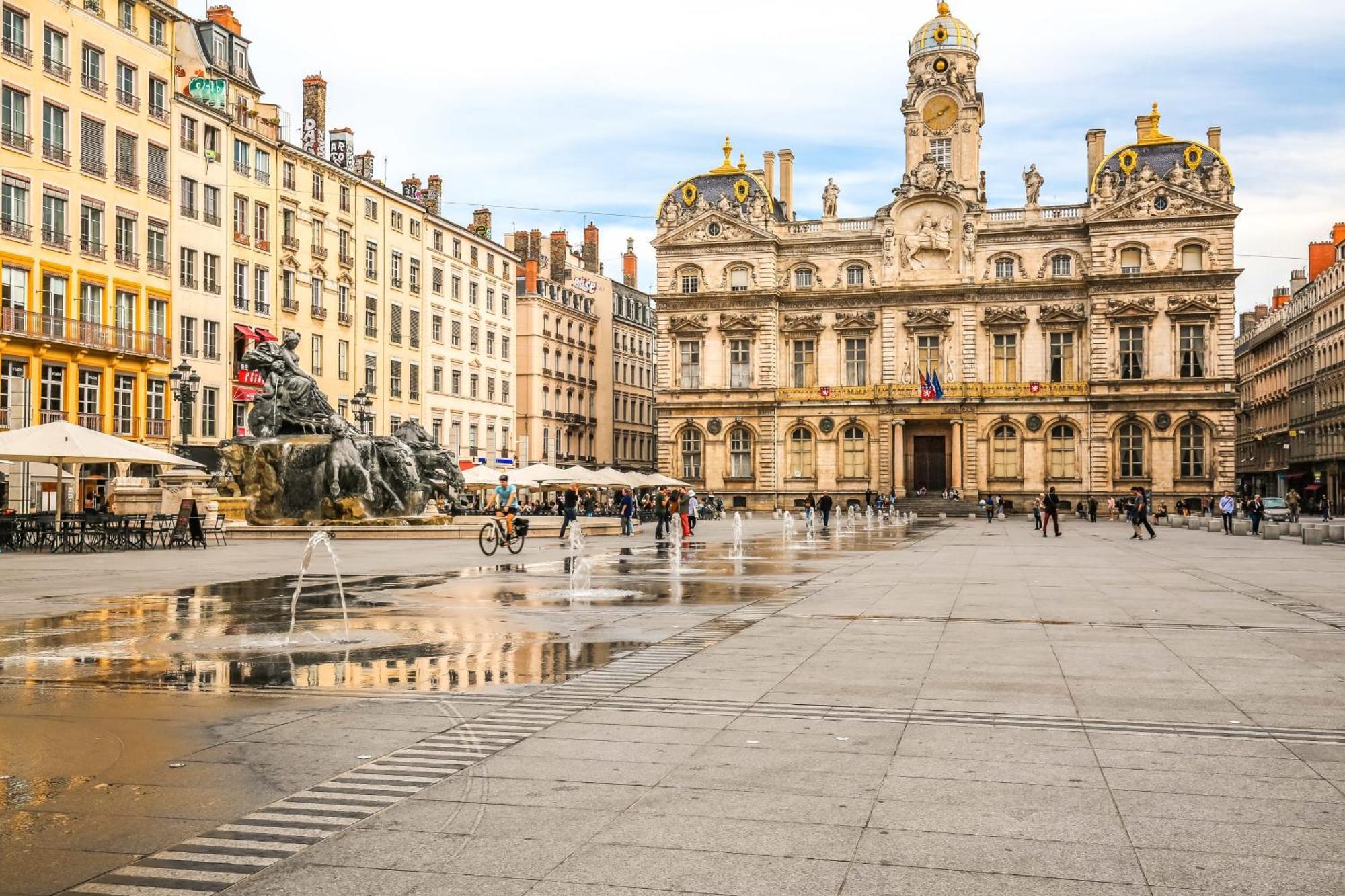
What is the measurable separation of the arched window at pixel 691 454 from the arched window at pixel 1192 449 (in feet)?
93.3

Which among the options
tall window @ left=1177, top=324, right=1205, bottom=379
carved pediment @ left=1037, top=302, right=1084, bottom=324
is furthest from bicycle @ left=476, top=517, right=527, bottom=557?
tall window @ left=1177, top=324, right=1205, bottom=379

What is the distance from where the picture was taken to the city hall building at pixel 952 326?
233 feet

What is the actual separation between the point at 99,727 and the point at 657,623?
7.09 meters

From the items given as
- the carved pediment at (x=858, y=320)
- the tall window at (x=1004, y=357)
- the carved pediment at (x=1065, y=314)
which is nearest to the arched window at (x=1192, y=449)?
the carved pediment at (x=1065, y=314)

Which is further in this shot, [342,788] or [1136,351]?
[1136,351]

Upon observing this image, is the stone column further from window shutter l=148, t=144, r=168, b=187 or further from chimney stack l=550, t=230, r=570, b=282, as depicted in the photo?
window shutter l=148, t=144, r=168, b=187

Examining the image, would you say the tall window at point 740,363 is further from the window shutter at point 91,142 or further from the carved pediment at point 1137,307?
the window shutter at point 91,142

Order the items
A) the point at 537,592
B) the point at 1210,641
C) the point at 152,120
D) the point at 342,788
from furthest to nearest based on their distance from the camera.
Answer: the point at 152,120
the point at 537,592
the point at 1210,641
the point at 342,788

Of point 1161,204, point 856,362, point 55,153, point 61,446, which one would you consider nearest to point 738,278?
point 856,362

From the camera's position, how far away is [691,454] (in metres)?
79.1

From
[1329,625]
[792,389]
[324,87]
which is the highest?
[324,87]

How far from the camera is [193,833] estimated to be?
581 cm

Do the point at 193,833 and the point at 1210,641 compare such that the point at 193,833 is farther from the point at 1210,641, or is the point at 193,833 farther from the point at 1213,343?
the point at 1213,343

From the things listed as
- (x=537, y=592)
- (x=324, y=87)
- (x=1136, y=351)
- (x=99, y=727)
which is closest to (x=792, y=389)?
(x=1136, y=351)
